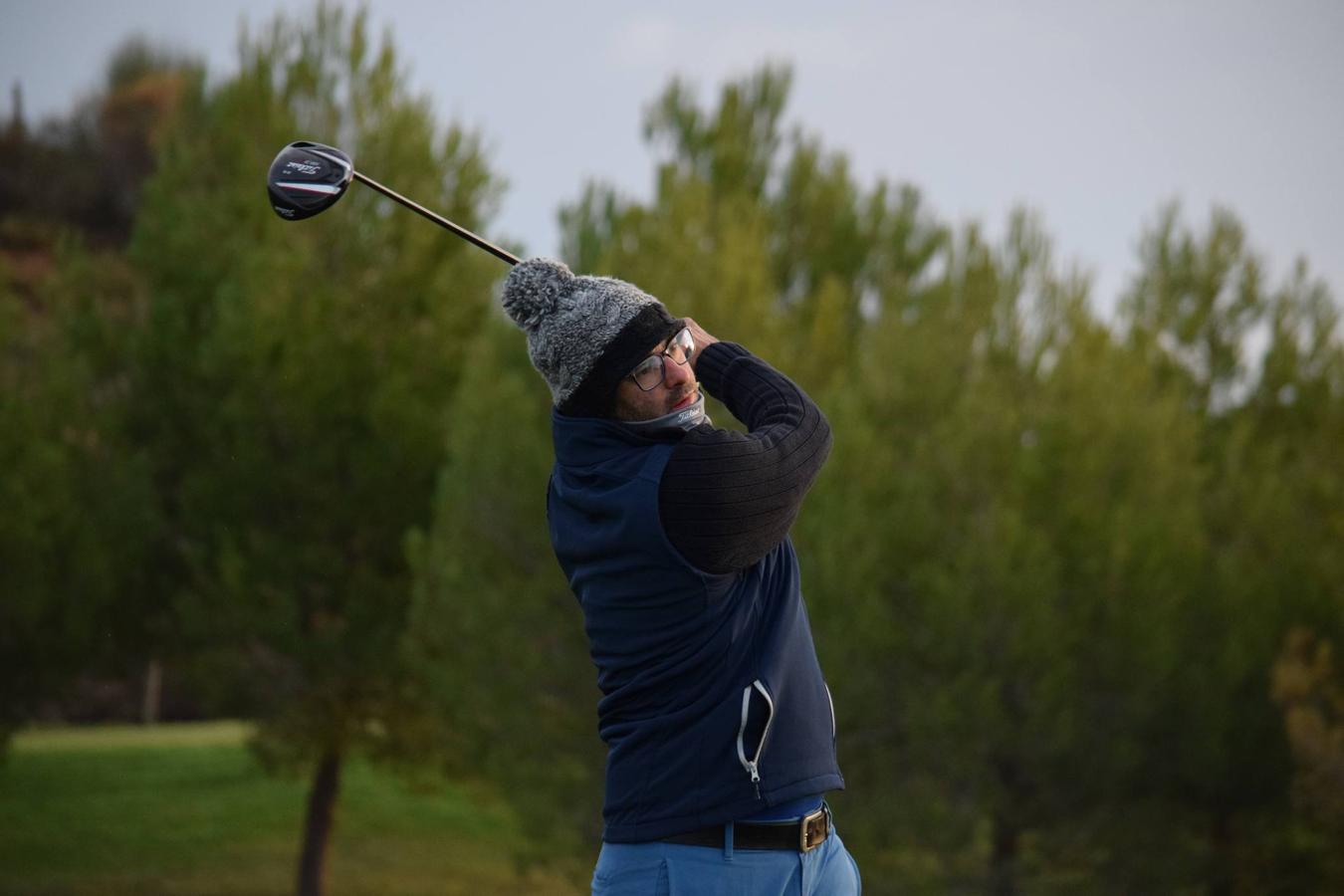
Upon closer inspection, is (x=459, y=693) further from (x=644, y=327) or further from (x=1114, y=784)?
(x=644, y=327)

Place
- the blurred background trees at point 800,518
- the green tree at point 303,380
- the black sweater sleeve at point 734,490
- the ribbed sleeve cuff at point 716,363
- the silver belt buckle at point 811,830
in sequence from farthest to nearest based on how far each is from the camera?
the green tree at point 303,380 < the blurred background trees at point 800,518 < the ribbed sleeve cuff at point 716,363 < the silver belt buckle at point 811,830 < the black sweater sleeve at point 734,490

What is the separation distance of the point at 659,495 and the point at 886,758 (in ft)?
27.4

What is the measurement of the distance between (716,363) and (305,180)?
990mm

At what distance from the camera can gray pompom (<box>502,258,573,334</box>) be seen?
238 cm

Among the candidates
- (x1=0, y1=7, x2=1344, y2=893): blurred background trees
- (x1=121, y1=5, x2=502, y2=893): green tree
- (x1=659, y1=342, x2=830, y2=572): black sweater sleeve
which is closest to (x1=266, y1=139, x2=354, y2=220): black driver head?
(x1=659, y1=342, x2=830, y2=572): black sweater sleeve

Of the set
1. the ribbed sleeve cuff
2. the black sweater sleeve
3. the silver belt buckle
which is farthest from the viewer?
the ribbed sleeve cuff

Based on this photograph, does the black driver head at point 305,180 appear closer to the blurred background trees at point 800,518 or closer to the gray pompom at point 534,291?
the gray pompom at point 534,291

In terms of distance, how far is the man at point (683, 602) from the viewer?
2186mm

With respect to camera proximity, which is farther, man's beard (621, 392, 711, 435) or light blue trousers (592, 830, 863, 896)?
man's beard (621, 392, 711, 435)

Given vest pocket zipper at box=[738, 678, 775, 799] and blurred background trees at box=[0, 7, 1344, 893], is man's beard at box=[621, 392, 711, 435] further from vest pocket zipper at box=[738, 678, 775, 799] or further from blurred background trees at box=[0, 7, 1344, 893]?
blurred background trees at box=[0, 7, 1344, 893]

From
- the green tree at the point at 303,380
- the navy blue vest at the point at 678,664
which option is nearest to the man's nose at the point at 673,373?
the navy blue vest at the point at 678,664

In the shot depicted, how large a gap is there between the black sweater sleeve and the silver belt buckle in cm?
41

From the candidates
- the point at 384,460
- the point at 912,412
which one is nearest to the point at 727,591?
the point at 912,412

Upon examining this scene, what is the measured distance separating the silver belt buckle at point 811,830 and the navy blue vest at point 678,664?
52 mm
